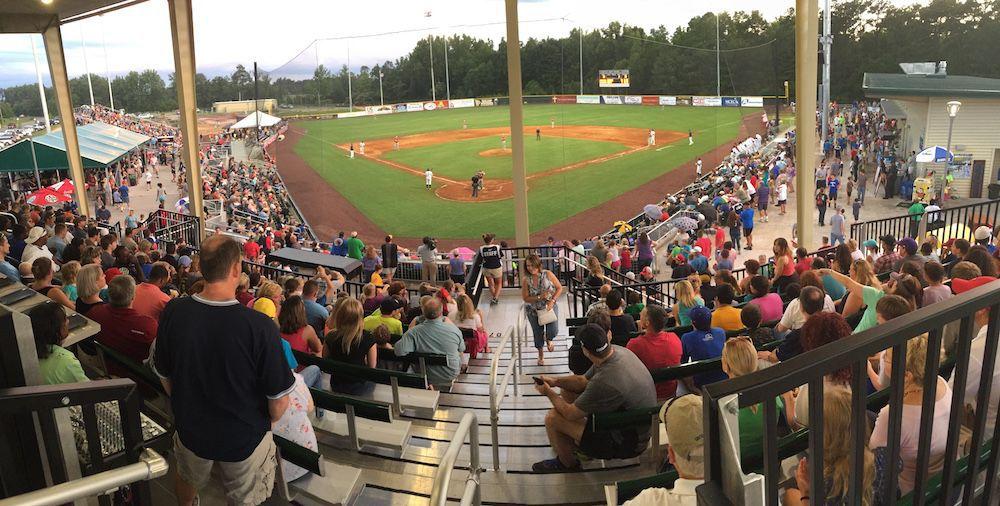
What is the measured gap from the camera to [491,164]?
2966 centimetres

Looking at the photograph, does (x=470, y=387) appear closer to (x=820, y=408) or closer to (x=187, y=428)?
(x=187, y=428)

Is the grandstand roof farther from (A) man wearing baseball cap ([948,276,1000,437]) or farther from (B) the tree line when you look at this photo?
(A) man wearing baseball cap ([948,276,1000,437])

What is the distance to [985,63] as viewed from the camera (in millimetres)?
47188

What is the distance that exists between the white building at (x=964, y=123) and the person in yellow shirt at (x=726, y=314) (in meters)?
22.6

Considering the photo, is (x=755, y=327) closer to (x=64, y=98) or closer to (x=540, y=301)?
(x=540, y=301)

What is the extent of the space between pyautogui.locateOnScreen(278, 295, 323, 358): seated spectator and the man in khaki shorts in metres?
2.48

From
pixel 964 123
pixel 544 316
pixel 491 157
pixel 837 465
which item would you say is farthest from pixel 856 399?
pixel 491 157

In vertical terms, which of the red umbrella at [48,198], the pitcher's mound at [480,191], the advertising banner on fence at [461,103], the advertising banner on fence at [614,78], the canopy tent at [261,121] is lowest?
the pitcher's mound at [480,191]

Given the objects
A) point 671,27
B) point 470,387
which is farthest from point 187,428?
point 671,27

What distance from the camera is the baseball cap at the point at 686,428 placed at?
2980 millimetres

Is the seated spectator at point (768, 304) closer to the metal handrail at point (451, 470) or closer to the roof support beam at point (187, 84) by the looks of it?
the metal handrail at point (451, 470)

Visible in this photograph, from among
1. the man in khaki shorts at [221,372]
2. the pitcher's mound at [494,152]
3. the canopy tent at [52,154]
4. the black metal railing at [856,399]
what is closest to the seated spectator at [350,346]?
the man in khaki shorts at [221,372]

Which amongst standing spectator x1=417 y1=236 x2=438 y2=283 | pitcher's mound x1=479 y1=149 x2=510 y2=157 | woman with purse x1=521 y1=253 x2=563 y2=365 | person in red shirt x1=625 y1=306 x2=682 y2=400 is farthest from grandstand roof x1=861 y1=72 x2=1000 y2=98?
person in red shirt x1=625 y1=306 x2=682 y2=400

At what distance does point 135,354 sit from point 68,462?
3.45 meters
